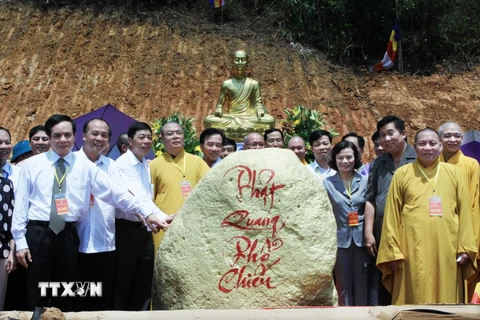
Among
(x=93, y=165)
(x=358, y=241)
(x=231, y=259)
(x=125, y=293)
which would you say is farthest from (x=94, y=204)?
(x=358, y=241)

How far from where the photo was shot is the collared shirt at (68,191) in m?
3.52

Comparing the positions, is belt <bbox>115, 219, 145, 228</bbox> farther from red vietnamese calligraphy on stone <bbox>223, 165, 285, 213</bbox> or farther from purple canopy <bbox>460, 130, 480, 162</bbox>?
purple canopy <bbox>460, 130, 480, 162</bbox>

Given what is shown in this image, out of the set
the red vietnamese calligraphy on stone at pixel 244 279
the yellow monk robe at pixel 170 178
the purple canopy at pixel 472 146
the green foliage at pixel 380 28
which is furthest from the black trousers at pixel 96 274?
the green foliage at pixel 380 28

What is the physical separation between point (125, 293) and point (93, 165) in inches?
36.2

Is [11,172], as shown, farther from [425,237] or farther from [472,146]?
[472,146]

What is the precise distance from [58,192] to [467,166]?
2868 mm

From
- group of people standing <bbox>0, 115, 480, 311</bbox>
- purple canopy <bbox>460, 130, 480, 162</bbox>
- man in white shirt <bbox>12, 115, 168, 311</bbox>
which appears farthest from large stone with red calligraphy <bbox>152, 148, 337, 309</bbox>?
purple canopy <bbox>460, 130, 480, 162</bbox>

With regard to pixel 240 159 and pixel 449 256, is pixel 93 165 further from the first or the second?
pixel 449 256

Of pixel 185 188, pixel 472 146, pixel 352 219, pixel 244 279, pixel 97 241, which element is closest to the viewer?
pixel 244 279

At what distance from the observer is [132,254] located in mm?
3941

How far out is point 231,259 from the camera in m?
3.24

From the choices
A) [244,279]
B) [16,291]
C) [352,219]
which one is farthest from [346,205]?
[16,291]

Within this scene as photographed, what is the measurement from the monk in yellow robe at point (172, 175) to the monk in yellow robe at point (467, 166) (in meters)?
1.90

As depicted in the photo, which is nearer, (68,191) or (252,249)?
(252,249)
